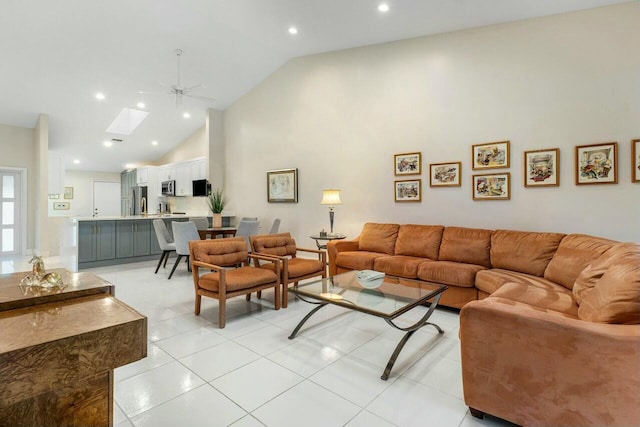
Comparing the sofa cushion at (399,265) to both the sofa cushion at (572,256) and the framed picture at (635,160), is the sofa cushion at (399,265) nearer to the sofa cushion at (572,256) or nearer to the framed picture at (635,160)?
the sofa cushion at (572,256)

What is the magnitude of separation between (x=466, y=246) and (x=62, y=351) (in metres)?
3.84

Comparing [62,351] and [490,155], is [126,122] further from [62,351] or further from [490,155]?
[62,351]

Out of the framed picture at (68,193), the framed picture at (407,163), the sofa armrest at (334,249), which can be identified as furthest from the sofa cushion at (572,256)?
the framed picture at (68,193)

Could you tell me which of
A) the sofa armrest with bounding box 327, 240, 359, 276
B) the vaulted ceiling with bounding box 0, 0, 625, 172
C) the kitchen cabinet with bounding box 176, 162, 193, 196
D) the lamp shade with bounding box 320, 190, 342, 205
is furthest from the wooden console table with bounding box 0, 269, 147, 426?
the kitchen cabinet with bounding box 176, 162, 193, 196

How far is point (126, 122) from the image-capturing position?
26.2ft

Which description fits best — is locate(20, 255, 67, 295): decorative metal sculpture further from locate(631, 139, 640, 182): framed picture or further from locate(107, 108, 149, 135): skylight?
locate(107, 108, 149, 135): skylight

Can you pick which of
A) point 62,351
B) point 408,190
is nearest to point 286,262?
point 408,190

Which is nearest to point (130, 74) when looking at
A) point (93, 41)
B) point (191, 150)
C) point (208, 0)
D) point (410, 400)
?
point (93, 41)

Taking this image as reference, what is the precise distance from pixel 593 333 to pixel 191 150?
9.02 meters

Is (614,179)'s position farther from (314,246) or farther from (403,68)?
(314,246)

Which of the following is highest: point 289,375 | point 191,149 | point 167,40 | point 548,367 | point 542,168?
point 167,40

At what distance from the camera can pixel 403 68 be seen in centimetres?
478

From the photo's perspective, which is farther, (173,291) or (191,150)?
(191,150)

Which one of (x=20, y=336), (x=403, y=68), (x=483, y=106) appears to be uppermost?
(x=403, y=68)
